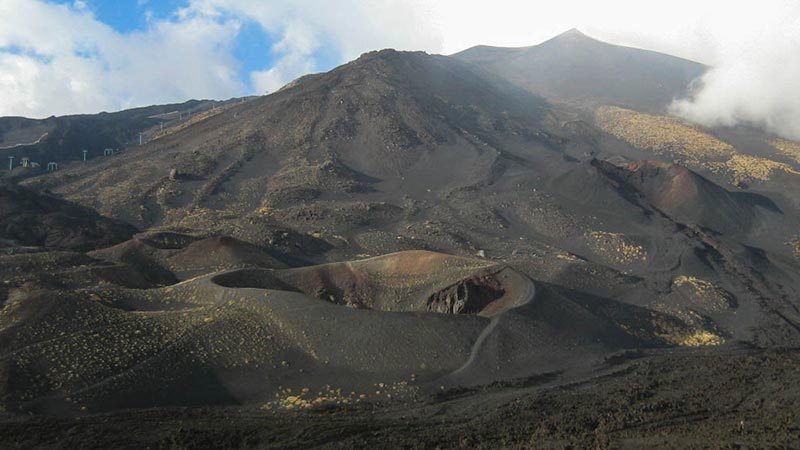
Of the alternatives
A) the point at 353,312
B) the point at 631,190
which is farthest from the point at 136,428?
the point at 631,190

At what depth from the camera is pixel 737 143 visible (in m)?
110

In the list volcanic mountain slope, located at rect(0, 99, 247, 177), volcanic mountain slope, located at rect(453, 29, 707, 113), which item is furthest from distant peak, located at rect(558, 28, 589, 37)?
volcanic mountain slope, located at rect(0, 99, 247, 177)

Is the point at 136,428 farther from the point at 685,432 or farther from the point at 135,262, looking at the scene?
the point at 135,262

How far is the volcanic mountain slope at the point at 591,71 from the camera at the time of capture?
136m

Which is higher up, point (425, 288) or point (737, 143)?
point (737, 143)

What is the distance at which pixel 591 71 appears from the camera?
151875 millimetres

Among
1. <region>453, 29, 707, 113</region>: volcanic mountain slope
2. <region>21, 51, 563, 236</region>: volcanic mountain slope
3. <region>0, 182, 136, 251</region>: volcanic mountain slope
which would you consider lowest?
<region>0, 182, 136, 251</region>: volcanic mountain slope

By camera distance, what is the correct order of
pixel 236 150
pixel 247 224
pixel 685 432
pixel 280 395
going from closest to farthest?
1. pixel 685 432
2. pixel 280 395
3. pixel 247 224
4. pixel 236 150

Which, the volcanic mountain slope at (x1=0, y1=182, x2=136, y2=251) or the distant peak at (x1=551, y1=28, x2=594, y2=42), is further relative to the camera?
the distant peak at (x1=551, y1=28, x2=594, y2=42)

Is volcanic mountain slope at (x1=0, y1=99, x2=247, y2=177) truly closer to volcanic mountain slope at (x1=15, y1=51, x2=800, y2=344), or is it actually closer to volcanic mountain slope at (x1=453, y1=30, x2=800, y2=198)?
volcanic mountain slope at (x1=15, y1=51, x2=800, y2=344)

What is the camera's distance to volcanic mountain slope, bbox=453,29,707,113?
13562 centimetres

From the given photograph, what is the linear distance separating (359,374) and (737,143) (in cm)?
9743

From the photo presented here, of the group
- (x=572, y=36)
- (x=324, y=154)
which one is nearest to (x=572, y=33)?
(x=572, y=36)

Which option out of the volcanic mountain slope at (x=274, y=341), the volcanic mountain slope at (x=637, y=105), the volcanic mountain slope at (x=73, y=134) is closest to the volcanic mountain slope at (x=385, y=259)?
the volcanic mountain slope at (x=274, y=341)
